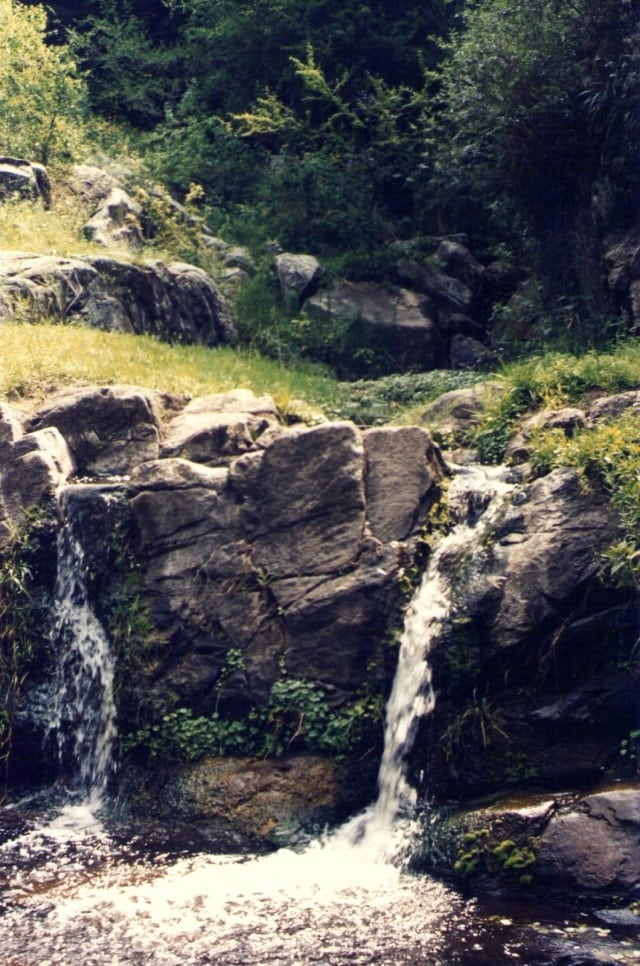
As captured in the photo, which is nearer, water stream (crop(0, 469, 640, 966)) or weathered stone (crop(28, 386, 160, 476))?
water stream (crop(0, 469, 640, 966))

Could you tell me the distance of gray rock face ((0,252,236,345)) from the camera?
541 inches

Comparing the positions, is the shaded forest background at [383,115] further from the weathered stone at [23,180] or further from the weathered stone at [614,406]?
the weathered stone at [614,406]

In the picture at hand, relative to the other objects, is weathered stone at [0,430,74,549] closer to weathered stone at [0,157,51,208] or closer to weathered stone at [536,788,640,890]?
weathered stone at [536,788,640,890]

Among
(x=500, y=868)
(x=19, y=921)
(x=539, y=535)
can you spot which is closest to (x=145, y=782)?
(x=19, y=921)

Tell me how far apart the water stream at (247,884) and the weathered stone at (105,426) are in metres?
1.30

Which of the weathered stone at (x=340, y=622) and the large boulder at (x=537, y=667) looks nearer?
the large boulder at (x=537, y=667)

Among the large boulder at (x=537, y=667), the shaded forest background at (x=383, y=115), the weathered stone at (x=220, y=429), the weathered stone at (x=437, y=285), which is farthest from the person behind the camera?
the weathered stone at (x=437, y=285)

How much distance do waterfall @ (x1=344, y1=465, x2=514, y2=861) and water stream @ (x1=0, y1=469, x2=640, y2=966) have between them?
0.04ft

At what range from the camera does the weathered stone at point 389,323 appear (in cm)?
1672

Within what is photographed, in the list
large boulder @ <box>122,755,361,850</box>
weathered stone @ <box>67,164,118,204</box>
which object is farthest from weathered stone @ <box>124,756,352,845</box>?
weathered stone @ <box>67,164,118,204</box>

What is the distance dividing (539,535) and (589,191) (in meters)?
8.51

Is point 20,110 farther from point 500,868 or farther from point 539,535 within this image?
point 500,868

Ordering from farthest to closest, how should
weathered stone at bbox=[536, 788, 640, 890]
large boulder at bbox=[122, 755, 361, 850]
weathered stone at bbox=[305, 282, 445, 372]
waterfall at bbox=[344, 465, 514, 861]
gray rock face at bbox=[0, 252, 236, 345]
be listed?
weathered stone at bbox=[305, 282, 445, 372], gray rock face at bbox=[0, 252, 236, 345], large boulder at bbox=[122, 755, 361, 850], waterfall at bbox=[344, 465, 514, 861], weathered stone at bbox=[536, 788, 640, 890]

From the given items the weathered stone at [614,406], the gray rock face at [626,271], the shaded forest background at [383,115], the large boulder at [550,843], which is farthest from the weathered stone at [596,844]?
the shaded forest background at [383,115]
